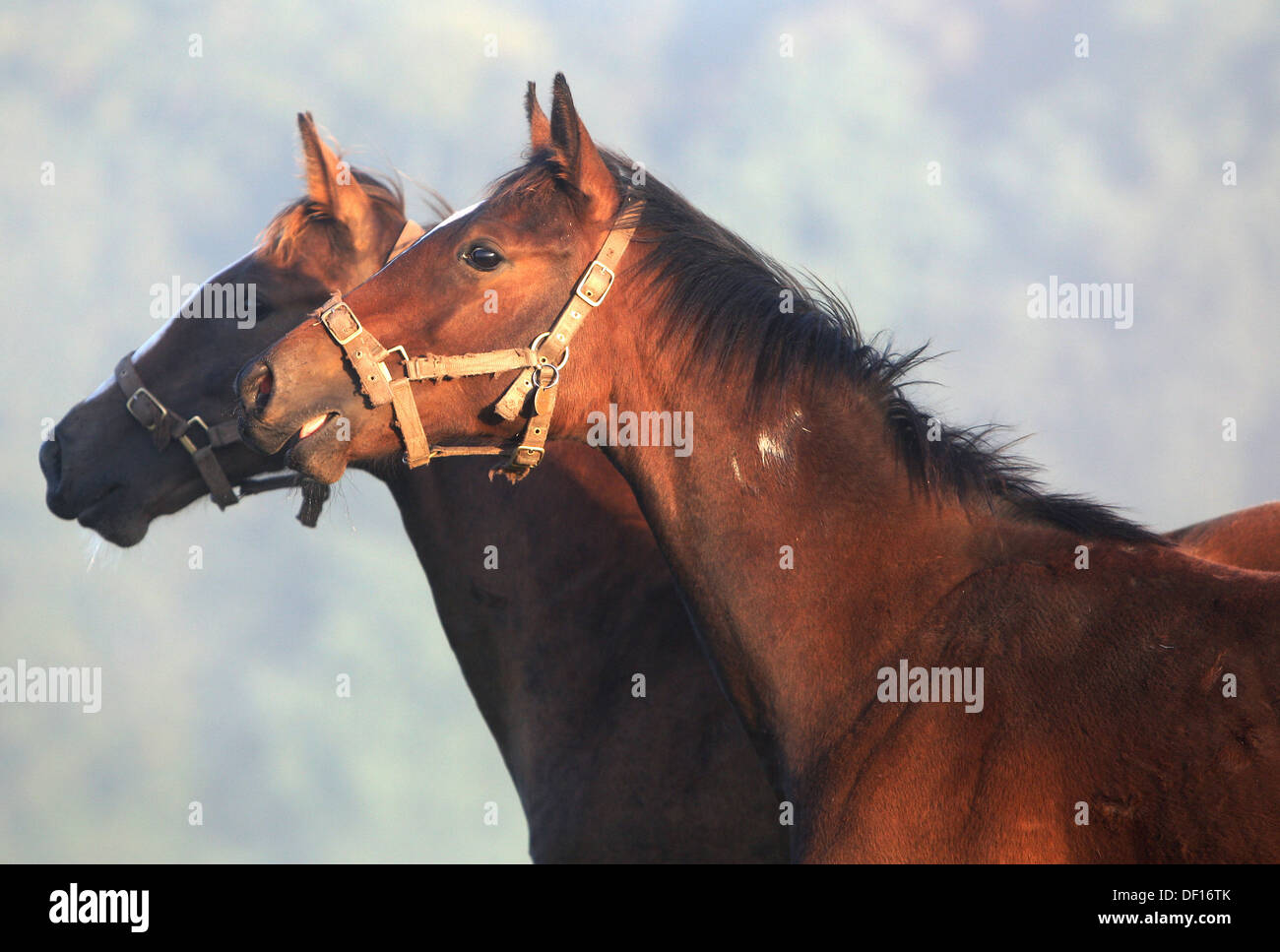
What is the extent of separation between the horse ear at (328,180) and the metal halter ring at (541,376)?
2344 millimetres

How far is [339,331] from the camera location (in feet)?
11.8

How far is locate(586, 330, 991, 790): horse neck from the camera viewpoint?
11.3 feet

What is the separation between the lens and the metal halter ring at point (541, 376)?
3.59 metres

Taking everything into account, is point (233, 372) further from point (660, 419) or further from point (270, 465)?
point (660, 419)

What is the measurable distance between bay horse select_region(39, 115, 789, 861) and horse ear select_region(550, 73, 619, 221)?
1.58 m

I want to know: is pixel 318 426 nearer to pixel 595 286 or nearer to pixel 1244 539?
pixel 595 286

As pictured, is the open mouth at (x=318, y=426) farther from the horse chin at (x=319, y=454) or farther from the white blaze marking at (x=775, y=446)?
the white blaze marking at (x=775, y=446)

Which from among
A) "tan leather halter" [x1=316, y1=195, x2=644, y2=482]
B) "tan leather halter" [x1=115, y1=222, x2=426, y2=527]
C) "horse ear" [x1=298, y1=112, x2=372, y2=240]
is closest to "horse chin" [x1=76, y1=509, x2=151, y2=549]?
"tan leather halter" [x1=115, y1=222, x2=426, y2=527]

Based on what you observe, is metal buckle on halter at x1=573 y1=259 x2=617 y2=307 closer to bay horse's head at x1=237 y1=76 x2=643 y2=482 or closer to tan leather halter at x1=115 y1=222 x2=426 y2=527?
bay horse's head at x1=237 y1=76 x2=643 y2=482

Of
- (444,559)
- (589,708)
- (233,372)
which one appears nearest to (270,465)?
(233,372)

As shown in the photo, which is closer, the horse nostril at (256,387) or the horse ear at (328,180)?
the horse nostril at (256,387)

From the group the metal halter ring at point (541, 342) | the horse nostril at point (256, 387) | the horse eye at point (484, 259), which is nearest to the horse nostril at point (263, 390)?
the horse nostril at point (256, 387)

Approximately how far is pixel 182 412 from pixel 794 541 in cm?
309

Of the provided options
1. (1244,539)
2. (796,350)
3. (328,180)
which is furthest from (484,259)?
(1244,539)
